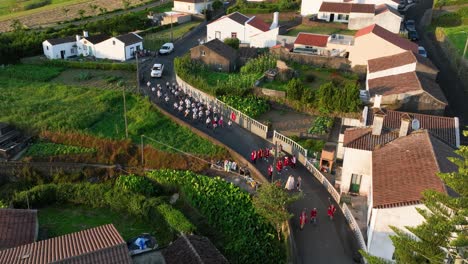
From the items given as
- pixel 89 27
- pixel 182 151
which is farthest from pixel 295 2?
pixel 182 151

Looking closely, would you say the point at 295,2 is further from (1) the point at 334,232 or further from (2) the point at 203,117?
(1) the point at 334,232

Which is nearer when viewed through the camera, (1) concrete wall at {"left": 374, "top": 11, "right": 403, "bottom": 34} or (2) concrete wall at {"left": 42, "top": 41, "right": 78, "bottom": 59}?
(2) concrete wall at {"left": 42, "top": 41, "right": 78, "bottom": 59}

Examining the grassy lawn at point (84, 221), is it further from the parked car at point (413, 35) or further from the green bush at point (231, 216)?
the parked car at point (413, 35)

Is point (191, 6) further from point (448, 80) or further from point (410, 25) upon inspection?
point (448, 80)

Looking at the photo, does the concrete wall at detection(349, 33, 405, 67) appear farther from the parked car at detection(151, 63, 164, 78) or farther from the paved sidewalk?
the parked car at detection(151, 63, 164, 78)

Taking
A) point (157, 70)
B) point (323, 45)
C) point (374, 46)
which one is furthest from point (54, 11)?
point (374, 46)

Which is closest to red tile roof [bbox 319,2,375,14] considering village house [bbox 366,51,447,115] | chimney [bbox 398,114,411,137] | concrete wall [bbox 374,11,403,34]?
concrete wall [bbox 374,11,403,34]
